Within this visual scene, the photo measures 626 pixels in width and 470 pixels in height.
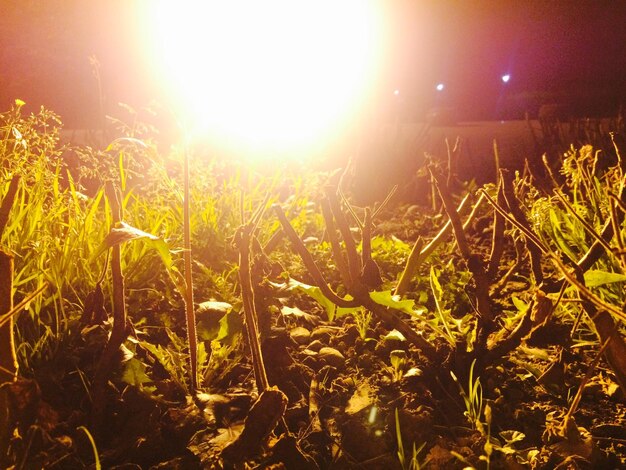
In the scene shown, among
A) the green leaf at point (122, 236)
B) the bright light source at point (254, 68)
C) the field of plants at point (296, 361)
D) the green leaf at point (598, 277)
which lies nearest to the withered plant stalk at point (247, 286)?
the field of plants at point (296, 361)

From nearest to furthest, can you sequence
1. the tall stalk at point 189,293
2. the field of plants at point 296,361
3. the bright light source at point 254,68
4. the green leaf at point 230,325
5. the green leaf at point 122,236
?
the green leaf at point 122,236
the field of plants at point 296,361
the tall stalk at point 189,293
the green leaf at point 230,325
the bright light source at point 254,68

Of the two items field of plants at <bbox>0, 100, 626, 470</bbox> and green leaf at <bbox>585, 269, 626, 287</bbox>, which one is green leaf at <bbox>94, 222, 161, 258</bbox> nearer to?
field of plants at <bbox>0, 100, 626, 470</bbox>

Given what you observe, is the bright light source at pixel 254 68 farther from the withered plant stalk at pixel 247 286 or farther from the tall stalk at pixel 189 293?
the withered plant stalk at pixel 247 286

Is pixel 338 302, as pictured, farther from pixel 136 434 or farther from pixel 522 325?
pixel 136 434

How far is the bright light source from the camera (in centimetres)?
134

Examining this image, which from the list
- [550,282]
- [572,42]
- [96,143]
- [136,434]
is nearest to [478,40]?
[572,42]

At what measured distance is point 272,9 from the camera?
3.79 meters

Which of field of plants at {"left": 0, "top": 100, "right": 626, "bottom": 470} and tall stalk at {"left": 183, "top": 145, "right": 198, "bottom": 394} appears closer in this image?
field of plants at {"left": 0, "top": 100, "right": 626, "bottom": 470}

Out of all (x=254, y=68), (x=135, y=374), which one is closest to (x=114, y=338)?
(x=135, y=374)

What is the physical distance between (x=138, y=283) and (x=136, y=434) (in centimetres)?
70

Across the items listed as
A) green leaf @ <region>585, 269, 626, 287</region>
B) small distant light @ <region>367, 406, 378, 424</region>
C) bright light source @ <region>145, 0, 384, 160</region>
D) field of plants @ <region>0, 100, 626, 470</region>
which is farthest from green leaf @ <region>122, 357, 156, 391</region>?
green leaf @ <region>585, 269, 626, 287</region>

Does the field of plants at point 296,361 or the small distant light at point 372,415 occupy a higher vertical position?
the field of plants at point 296,361

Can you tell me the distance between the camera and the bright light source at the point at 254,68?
4.40 feet

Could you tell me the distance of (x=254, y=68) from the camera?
9.37ft
